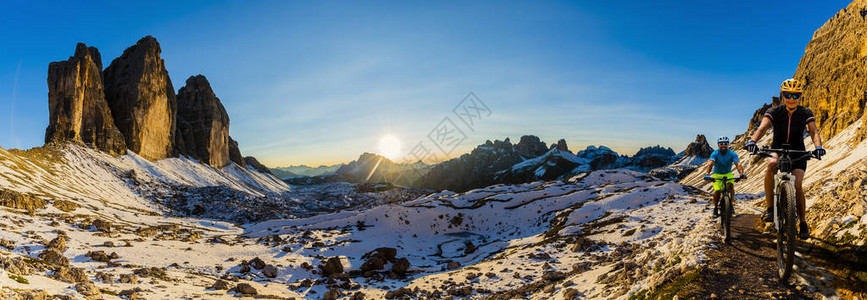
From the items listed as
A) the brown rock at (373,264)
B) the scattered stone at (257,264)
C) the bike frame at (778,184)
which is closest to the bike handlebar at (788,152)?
the bike frame at (778,184)

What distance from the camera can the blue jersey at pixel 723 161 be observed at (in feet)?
42.4

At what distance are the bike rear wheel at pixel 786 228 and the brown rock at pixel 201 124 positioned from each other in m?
190

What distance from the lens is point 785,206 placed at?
8.39 metres

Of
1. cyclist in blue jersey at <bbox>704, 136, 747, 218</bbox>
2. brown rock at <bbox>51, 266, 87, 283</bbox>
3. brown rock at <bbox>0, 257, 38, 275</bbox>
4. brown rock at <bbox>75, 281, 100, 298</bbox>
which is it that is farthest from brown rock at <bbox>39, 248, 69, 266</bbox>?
cyclist in blue jersey at <bbox>704, 136, 747, 218</bbox>

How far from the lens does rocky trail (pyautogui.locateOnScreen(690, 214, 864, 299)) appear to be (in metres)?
7.44

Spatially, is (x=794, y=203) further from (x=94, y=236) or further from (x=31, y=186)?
(x=31, y=186)

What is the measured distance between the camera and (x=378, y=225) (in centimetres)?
5809

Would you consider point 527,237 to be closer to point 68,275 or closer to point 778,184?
point 778,184

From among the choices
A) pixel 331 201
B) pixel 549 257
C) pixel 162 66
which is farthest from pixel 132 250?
pixel 162 66

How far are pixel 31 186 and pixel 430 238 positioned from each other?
62.9 metres

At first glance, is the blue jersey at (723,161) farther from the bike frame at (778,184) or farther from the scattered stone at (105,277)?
the scattered stone at (105,277)

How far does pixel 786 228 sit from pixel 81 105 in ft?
475

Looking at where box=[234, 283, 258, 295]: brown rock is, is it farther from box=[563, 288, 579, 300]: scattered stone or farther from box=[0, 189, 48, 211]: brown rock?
box=[0, 189, 48, 211]: brown rock

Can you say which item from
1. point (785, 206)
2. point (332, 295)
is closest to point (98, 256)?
point (332, 295)
